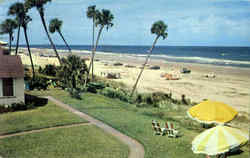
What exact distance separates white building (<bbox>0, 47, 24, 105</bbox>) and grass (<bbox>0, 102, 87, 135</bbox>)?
3.47 ft

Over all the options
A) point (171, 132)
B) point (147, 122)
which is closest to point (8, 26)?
point (147, 122)

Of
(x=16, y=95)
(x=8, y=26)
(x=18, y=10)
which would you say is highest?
(x=18, y=10)

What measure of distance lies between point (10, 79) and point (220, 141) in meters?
12.5

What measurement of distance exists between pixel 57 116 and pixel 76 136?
340 cm

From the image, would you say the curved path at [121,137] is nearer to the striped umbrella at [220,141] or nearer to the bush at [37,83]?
the striped umbrella at [220,141]

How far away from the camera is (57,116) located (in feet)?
46.8

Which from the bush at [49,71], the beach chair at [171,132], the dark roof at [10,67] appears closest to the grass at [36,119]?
the dark roof at [10,67]

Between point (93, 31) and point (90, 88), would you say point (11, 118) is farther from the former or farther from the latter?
→ point (93, 31)

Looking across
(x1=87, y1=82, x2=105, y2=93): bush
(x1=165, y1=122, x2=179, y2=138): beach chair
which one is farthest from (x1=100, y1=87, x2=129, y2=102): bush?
(x1=165, y1=122, x2=179, y2=138): beach chair

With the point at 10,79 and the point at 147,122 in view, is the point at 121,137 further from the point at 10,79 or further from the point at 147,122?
the point at 10,79

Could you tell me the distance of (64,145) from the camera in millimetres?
10156

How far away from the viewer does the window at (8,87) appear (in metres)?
14.8

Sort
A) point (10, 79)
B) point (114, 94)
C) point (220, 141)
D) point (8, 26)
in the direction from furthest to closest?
1. point (8, 26)
2. point (114, 94)
3. point (10, 79)
4. point (220, 141)

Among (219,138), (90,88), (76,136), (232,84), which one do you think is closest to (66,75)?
(90,88)
